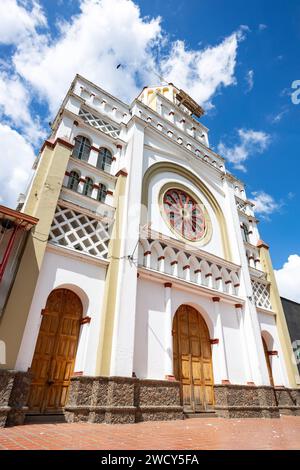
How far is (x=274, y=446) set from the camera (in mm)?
4637

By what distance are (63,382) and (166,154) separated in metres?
11.3

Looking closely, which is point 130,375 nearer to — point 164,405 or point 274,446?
point 164,405

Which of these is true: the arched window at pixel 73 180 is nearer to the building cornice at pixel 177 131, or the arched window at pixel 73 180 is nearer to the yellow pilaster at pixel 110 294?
the yellow pilaster at pixel 110 294

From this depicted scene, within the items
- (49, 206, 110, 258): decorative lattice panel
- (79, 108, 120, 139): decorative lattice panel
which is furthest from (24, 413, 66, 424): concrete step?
(79, 108, 120, 139): decorative lattice panel

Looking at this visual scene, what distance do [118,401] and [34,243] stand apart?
16.3ft

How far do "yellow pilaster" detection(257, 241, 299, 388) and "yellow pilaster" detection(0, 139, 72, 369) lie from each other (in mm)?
12445

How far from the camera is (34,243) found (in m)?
7.88

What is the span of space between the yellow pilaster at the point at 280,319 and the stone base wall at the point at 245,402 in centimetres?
209

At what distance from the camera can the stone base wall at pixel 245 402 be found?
9969 mm

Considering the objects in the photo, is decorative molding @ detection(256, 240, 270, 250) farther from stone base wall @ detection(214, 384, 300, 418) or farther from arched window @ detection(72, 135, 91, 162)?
arched window @ detection(72, 135, 91, 162)

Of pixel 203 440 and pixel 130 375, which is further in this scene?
pixel 130 375

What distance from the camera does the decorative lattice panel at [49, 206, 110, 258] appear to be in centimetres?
896

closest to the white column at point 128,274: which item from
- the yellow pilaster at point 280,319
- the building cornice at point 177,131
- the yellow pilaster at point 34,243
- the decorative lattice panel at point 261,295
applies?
the yellow pilaster at point 34,243
